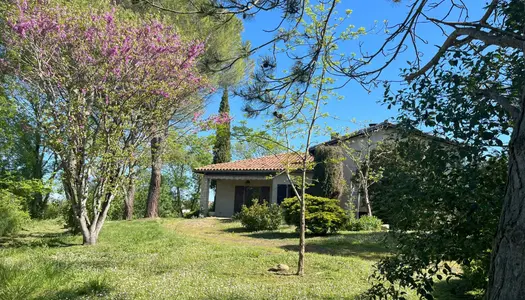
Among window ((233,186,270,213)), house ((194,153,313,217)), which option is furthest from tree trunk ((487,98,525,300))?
window ((233,186,270,213))

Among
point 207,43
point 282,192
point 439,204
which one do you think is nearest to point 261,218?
point 282,192

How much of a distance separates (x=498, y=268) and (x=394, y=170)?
3.51 feet

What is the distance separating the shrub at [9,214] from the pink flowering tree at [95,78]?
3.17 metres

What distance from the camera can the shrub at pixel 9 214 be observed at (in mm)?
11430

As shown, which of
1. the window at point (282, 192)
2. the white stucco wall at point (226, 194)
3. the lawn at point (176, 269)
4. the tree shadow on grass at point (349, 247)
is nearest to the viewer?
the lawn at point (176, 269)

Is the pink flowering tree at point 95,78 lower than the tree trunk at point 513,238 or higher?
higher

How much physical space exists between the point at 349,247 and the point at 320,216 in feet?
7.69

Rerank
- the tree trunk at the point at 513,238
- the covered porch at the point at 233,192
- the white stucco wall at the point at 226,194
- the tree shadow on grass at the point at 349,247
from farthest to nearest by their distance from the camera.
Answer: the white stucco wall at the point at 226,194 → the covered porch at the point at 233,192 → the tree shadow on grass at the point at 349,247 → the tree trunk at the point at 513,238

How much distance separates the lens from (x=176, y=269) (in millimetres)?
6848

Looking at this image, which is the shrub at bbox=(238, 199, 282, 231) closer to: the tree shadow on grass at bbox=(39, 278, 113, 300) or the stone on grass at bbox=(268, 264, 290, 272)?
the stone on grass at bbox=(268, 264, 290, 272)

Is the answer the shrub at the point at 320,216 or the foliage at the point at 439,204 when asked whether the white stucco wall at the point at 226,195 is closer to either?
the shrub at the point at 320,216

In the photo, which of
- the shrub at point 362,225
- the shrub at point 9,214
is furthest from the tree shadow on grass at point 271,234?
the shrub at point 9,214

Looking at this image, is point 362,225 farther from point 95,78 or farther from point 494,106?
point 494,106

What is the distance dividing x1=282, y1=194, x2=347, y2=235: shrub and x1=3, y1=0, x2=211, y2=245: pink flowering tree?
568cm
